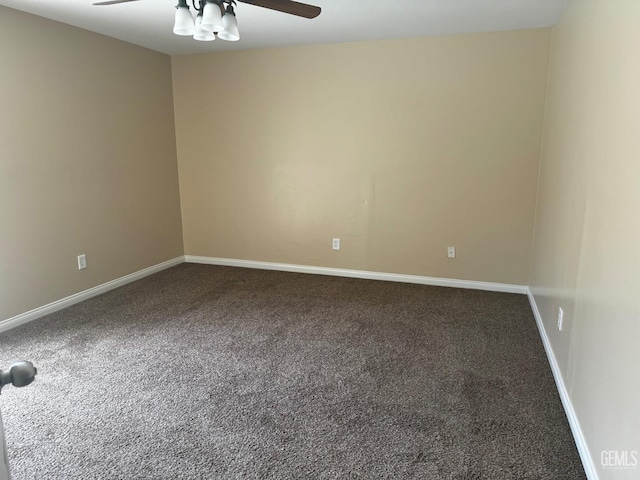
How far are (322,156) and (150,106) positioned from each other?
1.87 metres

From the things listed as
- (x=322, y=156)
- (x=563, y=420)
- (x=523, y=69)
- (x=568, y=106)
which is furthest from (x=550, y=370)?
(x=322, y=156)

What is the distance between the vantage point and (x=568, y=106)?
2736 mm

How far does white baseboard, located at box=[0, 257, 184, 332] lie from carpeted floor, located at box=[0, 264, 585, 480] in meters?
0.11

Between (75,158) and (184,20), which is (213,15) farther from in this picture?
(75,158)

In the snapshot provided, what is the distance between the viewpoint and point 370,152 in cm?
427

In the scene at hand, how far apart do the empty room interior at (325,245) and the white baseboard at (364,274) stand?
0.02 meters

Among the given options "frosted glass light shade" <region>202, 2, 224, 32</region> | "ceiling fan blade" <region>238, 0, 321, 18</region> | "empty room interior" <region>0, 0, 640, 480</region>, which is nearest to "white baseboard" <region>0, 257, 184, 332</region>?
"empty room interior" <region>0, 0, 640, 480</region>

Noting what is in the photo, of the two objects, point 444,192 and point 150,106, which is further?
point 150,106

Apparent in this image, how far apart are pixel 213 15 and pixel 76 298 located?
2863 mm

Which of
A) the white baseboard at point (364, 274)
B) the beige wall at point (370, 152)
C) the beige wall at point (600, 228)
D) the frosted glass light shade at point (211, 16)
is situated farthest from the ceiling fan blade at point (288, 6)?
the white baseboard at point (364, 274)

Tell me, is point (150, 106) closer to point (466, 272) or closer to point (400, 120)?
point (400, 120)

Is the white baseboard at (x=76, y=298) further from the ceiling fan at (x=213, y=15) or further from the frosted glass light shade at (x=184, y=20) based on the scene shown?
the frosted glass light shade at (x=184, y=20)

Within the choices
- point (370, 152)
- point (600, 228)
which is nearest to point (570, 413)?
point (600, 228)

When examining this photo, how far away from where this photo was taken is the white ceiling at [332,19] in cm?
305
